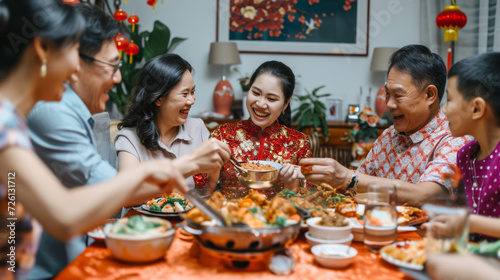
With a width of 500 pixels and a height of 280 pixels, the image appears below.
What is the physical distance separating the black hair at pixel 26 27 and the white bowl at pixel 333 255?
89 centimetres

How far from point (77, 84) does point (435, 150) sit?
5.47 feet

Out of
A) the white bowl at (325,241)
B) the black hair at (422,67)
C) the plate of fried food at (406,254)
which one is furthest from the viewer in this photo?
the black hair at (422,67)

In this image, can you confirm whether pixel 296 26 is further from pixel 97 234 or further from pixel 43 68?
pixel 43 68

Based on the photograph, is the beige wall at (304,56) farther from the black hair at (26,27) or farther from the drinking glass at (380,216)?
the black hair at (26,27)

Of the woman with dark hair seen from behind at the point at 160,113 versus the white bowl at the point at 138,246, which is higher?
the woman with dark hair seen from behind at the point at 160,113

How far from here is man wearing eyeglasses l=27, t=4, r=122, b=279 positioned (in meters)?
1.40

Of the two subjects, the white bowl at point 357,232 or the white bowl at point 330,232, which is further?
the white bowl at point 357,232

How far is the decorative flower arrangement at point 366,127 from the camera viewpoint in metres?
4.22

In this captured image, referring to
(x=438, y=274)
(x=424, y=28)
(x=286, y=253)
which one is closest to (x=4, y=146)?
(x=286, y=253)

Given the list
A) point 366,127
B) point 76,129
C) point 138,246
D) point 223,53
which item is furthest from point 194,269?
point 223,53

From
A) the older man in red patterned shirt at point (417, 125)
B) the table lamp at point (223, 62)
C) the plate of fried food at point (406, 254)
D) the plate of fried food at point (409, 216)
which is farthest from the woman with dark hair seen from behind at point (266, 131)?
the table lamp at point (223, 62)

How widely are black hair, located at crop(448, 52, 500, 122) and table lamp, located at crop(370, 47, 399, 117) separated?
3.14 meters

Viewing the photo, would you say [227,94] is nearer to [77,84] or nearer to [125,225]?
[77,84]

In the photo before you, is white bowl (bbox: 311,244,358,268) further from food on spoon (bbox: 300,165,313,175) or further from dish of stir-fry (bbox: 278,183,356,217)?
food on spoon (bbox: 300,165,313,175)
